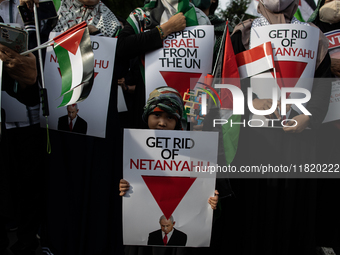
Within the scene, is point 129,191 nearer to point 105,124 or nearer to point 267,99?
point 105,124

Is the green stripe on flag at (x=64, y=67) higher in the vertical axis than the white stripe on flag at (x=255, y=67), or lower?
lower

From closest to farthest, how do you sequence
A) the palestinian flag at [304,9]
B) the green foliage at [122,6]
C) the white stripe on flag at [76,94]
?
the white stripe on flag at [76,94] → the palestinian flag at [304,9] → the green foliage at [122,6]

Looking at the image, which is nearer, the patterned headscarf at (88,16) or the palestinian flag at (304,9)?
the patterned headscarf at (88,16)

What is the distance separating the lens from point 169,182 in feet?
7.30

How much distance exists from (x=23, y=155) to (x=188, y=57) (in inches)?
55.8

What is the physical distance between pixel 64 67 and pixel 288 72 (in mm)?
1578

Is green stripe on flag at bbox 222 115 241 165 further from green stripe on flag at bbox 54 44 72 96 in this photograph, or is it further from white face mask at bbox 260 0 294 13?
green stripe on flag at bbox 54 44 72 96

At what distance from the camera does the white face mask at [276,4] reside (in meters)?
2.76

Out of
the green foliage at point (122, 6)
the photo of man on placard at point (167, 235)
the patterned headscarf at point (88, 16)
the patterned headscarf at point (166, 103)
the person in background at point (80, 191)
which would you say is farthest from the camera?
the green foliage at point (122, 6)

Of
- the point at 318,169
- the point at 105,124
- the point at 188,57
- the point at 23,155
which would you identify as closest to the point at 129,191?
the point at 105,124

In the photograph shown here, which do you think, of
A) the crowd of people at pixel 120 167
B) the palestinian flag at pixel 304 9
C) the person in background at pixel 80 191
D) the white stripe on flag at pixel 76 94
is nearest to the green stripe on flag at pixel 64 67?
the white stripe on flag at pixel 76 94

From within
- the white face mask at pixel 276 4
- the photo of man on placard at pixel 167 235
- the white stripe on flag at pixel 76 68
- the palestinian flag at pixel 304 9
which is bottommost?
the photo of man on placard at pixel 167 235

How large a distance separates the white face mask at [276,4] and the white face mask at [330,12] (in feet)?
2.01

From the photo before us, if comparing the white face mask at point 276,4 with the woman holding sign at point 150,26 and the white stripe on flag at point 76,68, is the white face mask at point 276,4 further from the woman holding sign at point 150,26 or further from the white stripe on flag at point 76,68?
the white stripe on flag at point 76,68
